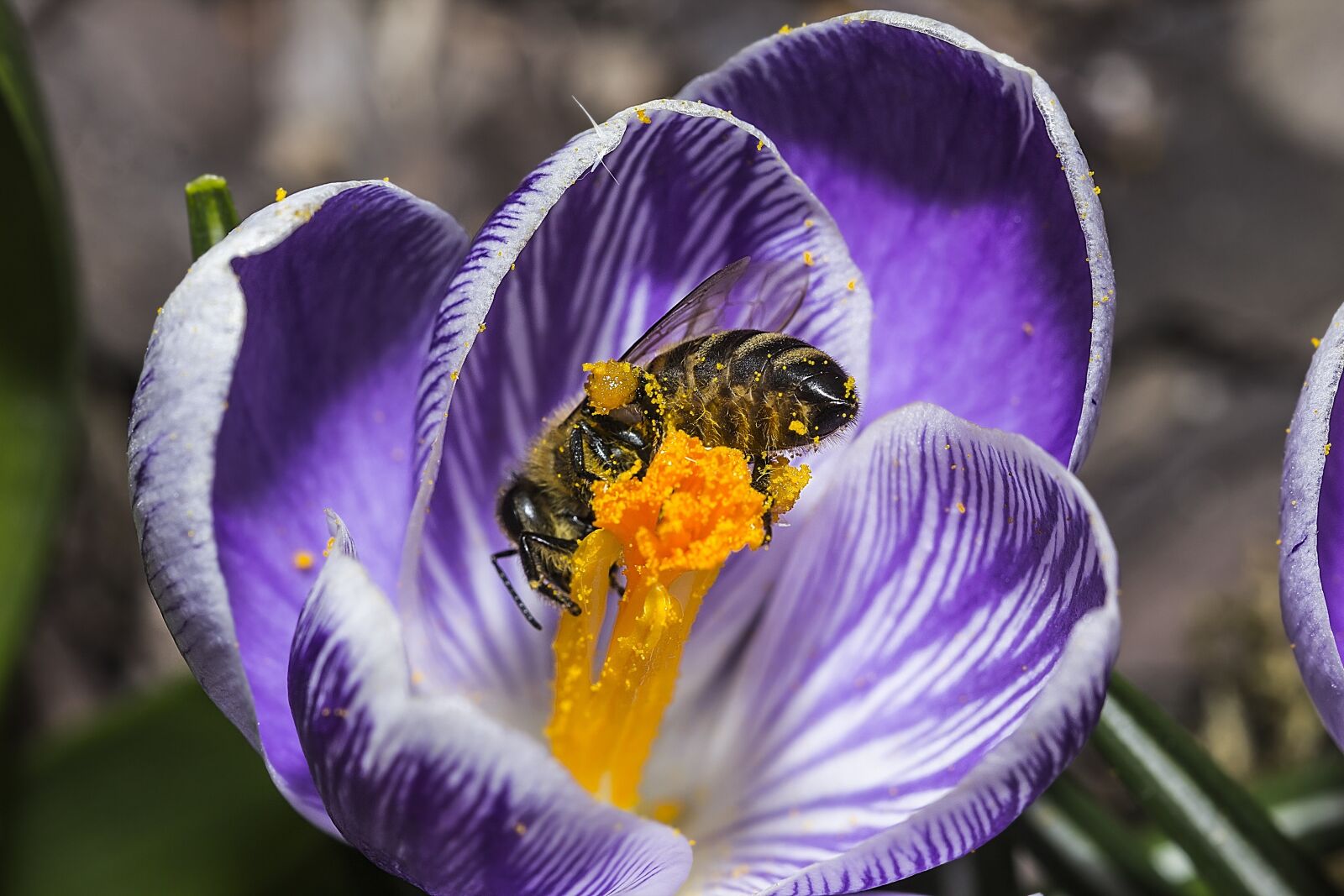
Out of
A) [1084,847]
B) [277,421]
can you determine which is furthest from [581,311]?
[1084,847]

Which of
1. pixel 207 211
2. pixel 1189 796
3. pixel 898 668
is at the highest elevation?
pixel 207 211

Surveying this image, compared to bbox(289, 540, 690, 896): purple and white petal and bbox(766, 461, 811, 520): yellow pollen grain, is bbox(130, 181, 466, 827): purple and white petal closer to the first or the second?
bbox(289, 540, 690, 896): purple and white petal

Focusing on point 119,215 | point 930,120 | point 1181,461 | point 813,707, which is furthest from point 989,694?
point 119,215

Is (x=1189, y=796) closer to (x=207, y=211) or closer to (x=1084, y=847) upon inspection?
(x=1084, y=847)

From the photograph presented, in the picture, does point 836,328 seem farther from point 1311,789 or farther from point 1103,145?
point 1103,145

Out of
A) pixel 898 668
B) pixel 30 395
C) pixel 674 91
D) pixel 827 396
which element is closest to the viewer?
pixel 827 396

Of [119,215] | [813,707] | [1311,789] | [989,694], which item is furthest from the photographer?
[119,215]

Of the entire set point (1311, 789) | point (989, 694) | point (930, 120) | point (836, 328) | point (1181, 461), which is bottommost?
point (1181, 461)
